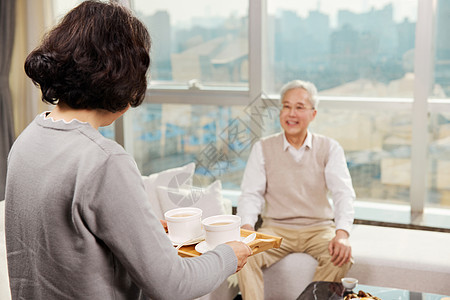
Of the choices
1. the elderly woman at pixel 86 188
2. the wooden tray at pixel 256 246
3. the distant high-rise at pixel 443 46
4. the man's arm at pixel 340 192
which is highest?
the distant high-rise at pixel 443 46

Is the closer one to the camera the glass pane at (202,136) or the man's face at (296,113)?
the man's face at (296,113)

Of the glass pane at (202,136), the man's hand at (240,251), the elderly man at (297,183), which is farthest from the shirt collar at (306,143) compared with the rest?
the man's hand at (240,251)

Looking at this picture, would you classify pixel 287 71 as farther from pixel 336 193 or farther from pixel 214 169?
pixel 336 193

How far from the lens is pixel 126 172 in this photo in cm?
98

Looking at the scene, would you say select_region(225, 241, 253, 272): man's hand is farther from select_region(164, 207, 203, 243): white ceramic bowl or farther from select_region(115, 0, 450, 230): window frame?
select_region(115, 0, 450, 230): window frame

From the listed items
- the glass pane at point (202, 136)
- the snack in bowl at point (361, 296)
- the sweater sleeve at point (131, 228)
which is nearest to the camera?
the sweater sleeve at point (131, 228)

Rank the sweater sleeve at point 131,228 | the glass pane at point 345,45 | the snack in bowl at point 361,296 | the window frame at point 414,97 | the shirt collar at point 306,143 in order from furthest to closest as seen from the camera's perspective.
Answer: the glass pane at point 345,45
the window frame at point 414,97
the shirt collar at point 306,143
the snack in bowl at point 361,296
the sweater sleeve at point 131,228

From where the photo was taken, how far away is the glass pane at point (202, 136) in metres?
4.09

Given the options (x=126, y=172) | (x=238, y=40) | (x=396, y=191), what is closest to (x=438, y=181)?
(x=396, y=191)

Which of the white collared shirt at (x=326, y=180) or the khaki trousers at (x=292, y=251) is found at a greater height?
the white collared shirt at (x=326, y=180)

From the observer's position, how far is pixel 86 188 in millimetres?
959

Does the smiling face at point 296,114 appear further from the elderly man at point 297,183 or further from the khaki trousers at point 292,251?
the khaki trousers at point 292,251

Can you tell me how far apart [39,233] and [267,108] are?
10.2 feet

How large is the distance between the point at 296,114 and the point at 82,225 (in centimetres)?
224
